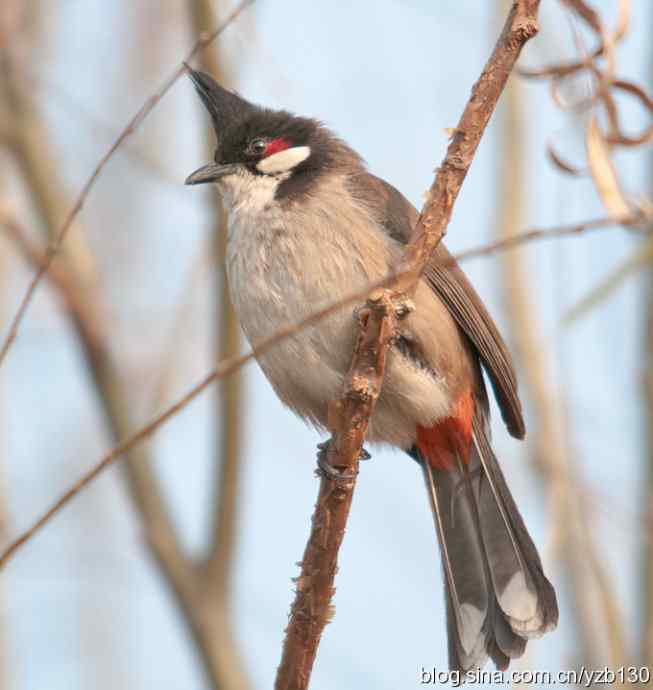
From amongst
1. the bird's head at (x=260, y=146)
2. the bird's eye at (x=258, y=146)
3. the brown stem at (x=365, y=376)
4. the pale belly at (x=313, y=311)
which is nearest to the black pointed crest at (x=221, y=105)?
the bird's head at (x=260, y=146)

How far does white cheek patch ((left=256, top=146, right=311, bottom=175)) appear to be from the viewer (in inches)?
145

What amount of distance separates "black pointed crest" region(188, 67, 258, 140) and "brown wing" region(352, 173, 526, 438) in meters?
0.57

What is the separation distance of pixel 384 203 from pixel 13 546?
1692 mm

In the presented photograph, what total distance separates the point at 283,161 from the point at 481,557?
1.30 meters

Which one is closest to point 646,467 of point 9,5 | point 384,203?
point 384,203

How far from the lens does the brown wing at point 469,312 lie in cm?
347

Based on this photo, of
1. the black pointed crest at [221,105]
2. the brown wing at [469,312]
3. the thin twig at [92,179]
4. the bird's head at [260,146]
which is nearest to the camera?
the thin twig at [92,179]

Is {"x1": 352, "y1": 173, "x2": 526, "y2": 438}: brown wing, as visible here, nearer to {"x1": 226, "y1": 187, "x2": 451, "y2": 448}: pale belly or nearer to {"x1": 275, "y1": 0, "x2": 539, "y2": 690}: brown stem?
{"x1": 226, "y1": 187, "x2": 451, "y2": 448}: pale belly

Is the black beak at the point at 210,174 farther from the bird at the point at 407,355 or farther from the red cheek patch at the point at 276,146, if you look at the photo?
the red cheek patch at the point at 276,146

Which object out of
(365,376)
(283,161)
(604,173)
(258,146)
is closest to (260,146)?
(258,146)

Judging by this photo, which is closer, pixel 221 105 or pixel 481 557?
pixel 481 557

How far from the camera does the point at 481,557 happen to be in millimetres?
3518

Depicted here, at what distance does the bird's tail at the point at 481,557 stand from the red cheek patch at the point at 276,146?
98cm

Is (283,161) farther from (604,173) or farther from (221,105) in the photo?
(604,173)
